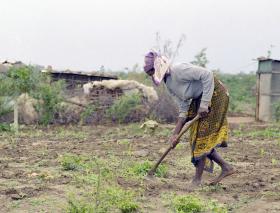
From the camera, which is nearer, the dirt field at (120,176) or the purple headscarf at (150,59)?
the dirt field at (120,176)

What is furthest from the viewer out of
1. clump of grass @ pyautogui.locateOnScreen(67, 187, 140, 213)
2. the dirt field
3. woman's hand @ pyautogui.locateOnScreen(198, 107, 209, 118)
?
woman's hand @ pyautogui.locateOnScreen(198, 107, 209, 118)

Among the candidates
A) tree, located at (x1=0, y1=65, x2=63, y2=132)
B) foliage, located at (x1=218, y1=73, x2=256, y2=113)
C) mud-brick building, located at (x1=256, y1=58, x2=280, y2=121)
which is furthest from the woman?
foliage, located at (x1=218, y1=73, x2=256, y2=113)

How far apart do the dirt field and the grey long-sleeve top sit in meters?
0.91

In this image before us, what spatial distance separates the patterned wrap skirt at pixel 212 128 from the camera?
18.9 ft

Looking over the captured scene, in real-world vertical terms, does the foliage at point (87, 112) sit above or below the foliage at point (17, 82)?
below

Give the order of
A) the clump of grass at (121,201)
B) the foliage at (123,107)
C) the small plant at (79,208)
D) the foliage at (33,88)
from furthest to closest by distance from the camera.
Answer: the foliage at (123,107), the foliage at (33,88), the clump of grass at (121,201), the small plant at (79,208)

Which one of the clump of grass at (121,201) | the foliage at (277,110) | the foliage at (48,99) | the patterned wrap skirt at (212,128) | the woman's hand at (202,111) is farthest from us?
the foliage at (277,110)

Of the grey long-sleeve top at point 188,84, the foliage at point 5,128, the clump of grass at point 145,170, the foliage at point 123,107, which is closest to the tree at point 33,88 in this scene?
the foliage at point 5,128

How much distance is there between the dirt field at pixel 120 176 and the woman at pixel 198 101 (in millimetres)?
410

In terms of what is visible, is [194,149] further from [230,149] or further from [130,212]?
[230,149]

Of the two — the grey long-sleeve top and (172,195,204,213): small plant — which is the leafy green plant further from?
(172,195,204,213): small plant

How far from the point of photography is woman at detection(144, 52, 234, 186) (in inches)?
221

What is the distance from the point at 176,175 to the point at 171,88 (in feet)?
4.21

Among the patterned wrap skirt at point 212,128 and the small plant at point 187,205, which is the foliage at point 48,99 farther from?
the small plant at point 187,205
